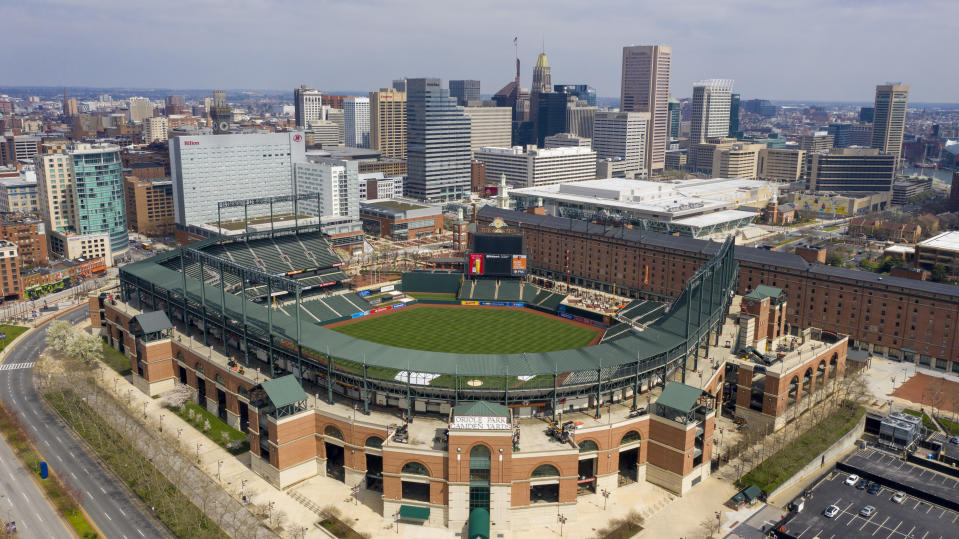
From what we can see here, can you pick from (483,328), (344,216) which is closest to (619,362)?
Answer: (483,328)

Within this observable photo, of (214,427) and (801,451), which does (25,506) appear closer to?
(214,427)

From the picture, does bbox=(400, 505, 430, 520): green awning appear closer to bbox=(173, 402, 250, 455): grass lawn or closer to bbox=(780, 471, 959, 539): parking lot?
bbox=(173, 402, 250, 455): grass lawn

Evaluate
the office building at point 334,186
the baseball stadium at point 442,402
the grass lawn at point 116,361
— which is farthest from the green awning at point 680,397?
the office building at point 334,186

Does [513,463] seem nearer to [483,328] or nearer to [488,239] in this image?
[483,328]

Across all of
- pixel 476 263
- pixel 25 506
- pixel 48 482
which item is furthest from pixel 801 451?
pixel 25 506

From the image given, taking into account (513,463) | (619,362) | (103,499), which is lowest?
(103,499)

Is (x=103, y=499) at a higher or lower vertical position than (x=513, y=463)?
lower

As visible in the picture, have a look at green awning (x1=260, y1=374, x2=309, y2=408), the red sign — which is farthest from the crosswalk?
the red sign
